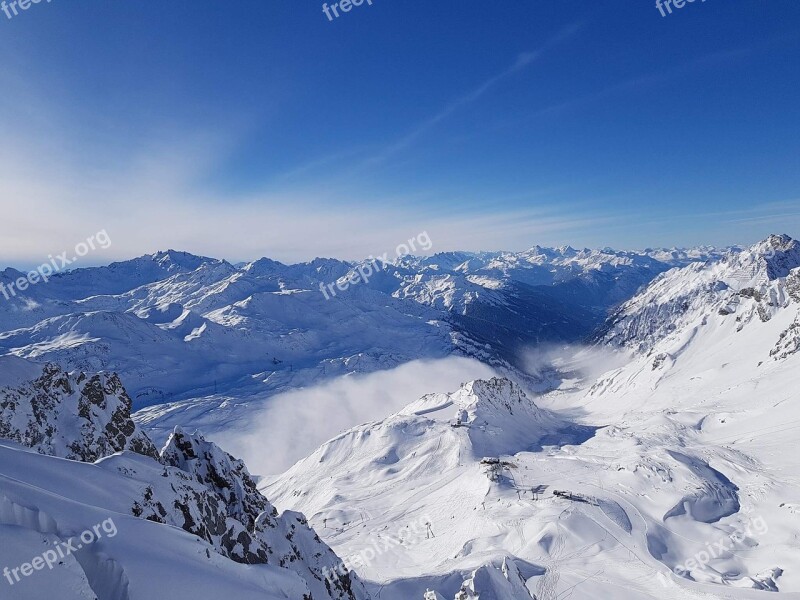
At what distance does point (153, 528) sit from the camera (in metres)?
13.4

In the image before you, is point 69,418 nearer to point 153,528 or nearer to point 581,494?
point 153,528

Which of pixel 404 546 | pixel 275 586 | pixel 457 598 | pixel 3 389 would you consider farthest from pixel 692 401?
pixel 3 389

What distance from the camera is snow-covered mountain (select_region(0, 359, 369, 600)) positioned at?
9688 millimetres

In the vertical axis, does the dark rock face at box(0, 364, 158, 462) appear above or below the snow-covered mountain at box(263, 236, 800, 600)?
above

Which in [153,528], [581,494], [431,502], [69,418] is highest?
[69,418]

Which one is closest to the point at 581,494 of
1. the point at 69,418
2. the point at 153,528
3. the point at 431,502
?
the point at 431,502

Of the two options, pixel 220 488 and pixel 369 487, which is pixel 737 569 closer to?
pixel 220 488

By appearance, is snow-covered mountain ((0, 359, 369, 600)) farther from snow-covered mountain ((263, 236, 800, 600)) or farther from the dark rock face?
snow-covered mountain ((263, 236, 800, 600))

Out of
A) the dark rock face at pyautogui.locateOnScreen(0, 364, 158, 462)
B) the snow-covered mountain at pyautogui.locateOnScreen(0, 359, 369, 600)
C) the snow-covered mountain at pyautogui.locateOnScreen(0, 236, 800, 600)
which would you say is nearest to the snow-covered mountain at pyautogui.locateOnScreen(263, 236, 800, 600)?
the snow-covered mountain at pyautogui.locateOnScreen(0, 236, 800, 600)

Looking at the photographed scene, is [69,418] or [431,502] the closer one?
[69,418]

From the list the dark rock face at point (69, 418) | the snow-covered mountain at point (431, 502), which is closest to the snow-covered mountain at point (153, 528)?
the snow-covered mountain at point (431, 502)

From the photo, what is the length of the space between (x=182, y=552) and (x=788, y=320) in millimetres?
191144

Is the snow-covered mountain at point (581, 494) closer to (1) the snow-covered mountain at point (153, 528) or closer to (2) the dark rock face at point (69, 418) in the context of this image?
(1) the snow-covered mountain at point (153, 528)

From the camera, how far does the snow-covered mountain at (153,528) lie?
969 cm
